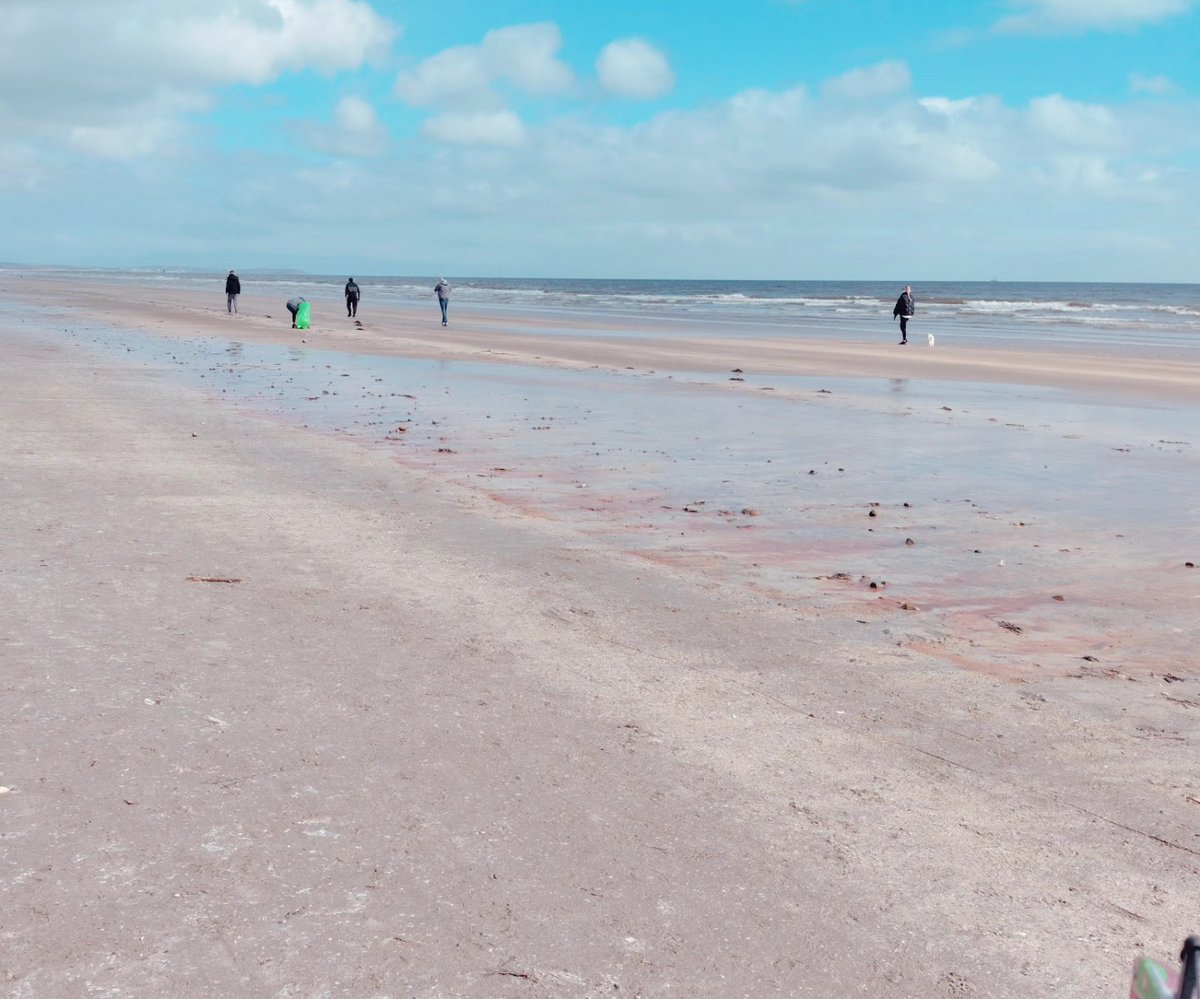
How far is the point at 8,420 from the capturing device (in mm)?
14422

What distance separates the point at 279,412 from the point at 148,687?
38.1 ft


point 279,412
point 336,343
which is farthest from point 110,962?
point 336,343

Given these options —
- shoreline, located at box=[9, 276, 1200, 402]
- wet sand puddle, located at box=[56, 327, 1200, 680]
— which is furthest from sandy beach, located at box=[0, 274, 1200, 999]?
shoreline, located at box=[9, 276, 1200, 402]

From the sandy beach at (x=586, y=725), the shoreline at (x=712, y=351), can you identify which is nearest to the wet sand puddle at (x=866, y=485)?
the sandy beach at (x=586, y=725)

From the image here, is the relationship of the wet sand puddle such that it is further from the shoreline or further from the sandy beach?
the shoreline

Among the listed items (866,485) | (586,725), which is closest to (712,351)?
(866,485)

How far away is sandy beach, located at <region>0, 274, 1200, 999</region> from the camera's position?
11.7 feet

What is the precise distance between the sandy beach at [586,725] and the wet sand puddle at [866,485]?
71mm

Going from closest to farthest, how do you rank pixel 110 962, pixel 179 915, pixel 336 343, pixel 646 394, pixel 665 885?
pixel 110 962 → pixel 179 915 → pixel 665 885 → pixel 646 394 → pixel 336 343

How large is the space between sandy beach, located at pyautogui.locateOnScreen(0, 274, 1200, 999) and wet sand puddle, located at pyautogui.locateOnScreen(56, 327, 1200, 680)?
0.23 ft

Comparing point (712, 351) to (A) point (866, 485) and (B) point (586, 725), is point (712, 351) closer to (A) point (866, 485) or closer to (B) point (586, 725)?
(A) point (866, 485)

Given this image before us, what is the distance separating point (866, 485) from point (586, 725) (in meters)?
7.56

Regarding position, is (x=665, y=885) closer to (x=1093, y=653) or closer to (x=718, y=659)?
(x=718, y=659)

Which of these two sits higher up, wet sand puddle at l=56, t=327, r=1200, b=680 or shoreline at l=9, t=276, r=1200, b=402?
shoreline at l=9, t=276, r=1200, b=402
